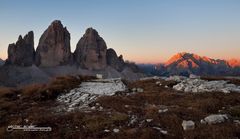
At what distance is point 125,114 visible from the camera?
12953mm

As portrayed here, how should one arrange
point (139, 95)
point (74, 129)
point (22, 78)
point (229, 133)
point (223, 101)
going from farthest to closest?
1. point (22, 78)
2. point (139, 95)
3. point (223, 101)
4. point (74, 129)
5. point (229, 133)

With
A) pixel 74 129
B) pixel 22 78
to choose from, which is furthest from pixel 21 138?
pixel 22 78

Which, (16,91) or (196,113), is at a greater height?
(16,91)

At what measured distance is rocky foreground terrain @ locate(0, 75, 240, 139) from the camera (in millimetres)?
10102

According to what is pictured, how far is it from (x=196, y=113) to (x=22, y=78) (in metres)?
183

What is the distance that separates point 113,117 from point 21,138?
4.01 m

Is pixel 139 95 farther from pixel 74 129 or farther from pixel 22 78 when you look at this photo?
pixel 22 78

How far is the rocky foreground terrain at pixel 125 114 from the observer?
10102mm

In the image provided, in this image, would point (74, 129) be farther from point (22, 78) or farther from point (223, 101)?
point (22, 78)

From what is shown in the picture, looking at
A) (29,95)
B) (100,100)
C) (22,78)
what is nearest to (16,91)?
(29,95)

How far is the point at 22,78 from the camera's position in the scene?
7180 inches

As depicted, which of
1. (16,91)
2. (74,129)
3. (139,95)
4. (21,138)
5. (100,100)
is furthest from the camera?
(16,91)

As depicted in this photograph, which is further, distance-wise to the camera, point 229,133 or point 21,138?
point 21,138

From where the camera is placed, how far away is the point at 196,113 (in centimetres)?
1280
